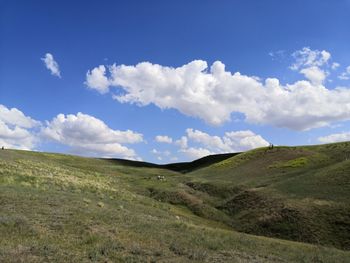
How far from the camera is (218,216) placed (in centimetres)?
5006

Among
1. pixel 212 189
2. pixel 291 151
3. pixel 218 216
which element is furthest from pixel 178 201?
pixel 291 151

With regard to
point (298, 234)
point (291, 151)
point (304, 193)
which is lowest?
point (298, 234)

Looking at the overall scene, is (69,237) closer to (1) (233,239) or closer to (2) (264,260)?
(2) (264,260)

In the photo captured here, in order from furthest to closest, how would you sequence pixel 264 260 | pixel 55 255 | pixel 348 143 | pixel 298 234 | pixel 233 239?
pixel 348 143, pixel 298 234, pixel 233 239, pixel 264 260, pixel 55 255

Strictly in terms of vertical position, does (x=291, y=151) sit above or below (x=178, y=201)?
above

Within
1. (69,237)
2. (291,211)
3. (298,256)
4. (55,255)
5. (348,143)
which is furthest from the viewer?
(348,143)

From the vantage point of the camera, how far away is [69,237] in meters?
19.1

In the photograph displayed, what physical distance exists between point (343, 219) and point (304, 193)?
940 centimetres

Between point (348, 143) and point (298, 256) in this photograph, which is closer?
point (298, 256)

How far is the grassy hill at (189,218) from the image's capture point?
18234 mm

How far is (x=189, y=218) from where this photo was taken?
43.6 metres

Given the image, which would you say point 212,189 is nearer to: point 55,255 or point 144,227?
point 144,227

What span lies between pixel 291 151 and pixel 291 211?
54311 mm

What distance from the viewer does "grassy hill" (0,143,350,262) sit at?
18234 mm
